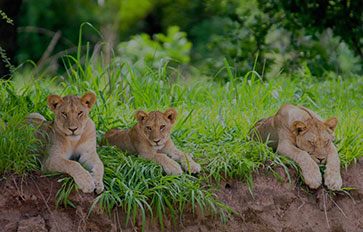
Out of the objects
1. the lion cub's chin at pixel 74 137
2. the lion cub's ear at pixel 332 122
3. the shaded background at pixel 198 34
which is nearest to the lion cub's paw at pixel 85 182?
the lion cub's chin at pixel 74 137

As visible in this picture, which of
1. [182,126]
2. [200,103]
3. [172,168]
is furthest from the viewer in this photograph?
[200,103]

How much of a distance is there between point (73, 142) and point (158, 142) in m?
0.71

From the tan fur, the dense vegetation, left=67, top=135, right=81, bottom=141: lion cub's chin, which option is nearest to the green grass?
the dense vegetation

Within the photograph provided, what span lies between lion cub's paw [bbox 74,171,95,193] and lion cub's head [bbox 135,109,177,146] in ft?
2.31

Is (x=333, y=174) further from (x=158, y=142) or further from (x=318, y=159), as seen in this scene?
(x=158, y=142)

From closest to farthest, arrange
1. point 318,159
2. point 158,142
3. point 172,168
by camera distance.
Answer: point 172,168, point 158,142, point 318,159

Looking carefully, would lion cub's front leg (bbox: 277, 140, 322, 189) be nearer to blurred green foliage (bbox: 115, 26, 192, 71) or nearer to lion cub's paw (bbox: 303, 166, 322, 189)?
lion cub's paw (bbox: 303, 166, 322, 189)

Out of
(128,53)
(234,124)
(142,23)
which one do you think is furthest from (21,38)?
(234,124)

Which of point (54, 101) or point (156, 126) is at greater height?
point (54, 101)

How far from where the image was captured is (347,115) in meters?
6.27

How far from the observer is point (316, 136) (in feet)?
16.5

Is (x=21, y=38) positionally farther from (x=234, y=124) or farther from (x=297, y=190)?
(x=297, y=190)

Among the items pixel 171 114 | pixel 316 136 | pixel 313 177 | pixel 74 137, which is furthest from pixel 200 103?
pixel 74 137

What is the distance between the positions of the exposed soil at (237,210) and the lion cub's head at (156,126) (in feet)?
2.16
